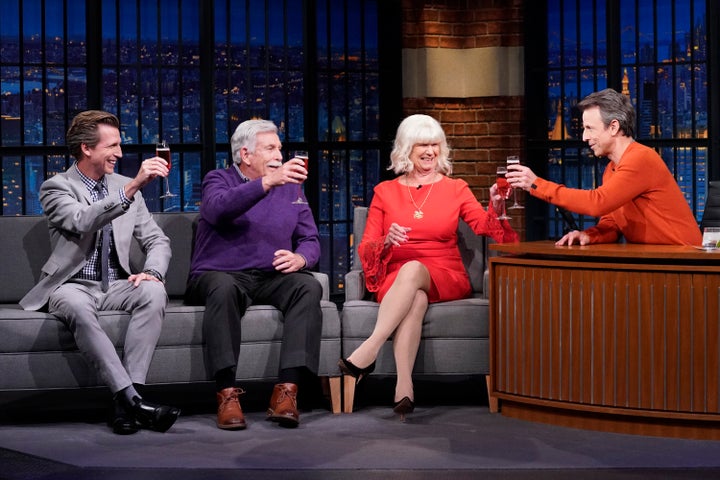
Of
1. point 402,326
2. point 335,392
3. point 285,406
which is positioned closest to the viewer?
point 285,406

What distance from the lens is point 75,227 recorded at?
4523 millimetres

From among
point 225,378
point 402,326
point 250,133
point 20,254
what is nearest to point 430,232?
point 402,326

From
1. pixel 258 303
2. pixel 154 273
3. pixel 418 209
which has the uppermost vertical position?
pixel 418 209

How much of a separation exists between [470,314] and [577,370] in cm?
61

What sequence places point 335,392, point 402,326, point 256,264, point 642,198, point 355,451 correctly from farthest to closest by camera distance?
1. point 256,264
2. point 335,392
3. point 402,326
4. point 642,198
5. point 355,451

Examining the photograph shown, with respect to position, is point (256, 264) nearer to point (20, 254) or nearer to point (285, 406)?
point (285, 406)

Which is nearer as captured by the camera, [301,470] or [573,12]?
[301,470]

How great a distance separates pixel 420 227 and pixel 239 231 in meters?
0.82

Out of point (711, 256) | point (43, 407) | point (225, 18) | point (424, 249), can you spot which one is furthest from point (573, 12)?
point (43, 407)

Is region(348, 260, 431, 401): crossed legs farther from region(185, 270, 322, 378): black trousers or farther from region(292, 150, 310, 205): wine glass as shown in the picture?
region(292, 150, 310, 205): wine glass

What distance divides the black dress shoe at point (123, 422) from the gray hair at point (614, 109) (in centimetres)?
230

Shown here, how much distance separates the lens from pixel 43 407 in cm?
493

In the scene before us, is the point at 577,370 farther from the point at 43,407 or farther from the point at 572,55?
the point at 572,55

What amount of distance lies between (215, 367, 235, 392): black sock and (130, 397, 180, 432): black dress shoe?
237 mm
